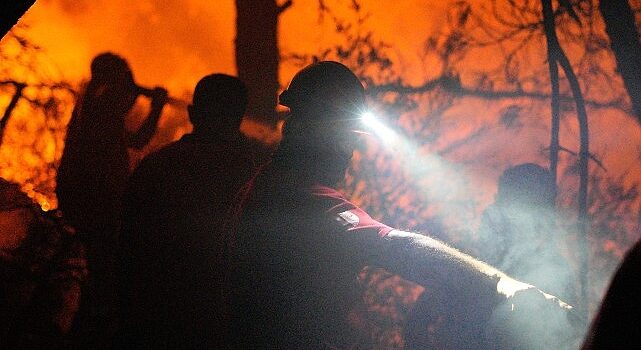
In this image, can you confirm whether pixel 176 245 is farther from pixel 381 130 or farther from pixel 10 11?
pixel 381 130

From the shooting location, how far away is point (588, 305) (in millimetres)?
3840

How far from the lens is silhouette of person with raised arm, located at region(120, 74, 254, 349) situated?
3.08m

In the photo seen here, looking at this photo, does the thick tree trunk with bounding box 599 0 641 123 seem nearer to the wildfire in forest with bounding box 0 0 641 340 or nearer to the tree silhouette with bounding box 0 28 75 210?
the wildfire in forest with bounding box 0 0 641 340

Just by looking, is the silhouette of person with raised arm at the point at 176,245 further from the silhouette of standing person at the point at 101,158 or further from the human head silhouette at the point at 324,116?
the human head silhouette at the point at 324,116

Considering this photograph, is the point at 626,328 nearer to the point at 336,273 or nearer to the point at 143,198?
the point at 336,273

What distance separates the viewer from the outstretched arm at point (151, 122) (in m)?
4.32

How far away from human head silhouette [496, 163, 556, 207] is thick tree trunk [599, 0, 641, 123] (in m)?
1.17

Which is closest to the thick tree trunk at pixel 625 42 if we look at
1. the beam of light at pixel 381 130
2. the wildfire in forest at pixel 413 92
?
the wildfire in forest at pixel 413 92

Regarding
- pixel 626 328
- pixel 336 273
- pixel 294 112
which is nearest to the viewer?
pixel 626 328

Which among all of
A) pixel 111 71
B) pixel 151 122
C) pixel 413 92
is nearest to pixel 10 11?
pixel 151 122

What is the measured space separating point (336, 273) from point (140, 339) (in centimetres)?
250

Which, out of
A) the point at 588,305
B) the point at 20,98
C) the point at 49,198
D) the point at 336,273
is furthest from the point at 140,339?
the point at 588,305

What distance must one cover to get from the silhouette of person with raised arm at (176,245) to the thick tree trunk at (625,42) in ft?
13.4

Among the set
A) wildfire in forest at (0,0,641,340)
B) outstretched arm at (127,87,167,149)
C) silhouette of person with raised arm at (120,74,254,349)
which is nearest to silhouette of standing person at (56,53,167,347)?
outstretched arm at (127,87,167,149)
